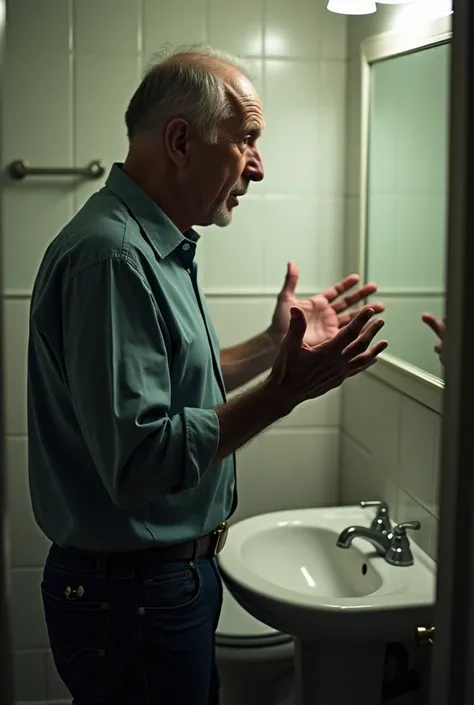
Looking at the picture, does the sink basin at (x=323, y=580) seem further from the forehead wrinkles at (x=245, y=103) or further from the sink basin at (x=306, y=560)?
the forehead wrinkles at (x=245, y=103)

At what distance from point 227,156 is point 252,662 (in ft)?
3.21

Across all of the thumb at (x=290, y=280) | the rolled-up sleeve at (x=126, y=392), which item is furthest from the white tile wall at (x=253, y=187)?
the rolled-up sleeve at (x=126, y=392)

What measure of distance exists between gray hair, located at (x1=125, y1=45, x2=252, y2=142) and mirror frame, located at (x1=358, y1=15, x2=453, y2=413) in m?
0.45

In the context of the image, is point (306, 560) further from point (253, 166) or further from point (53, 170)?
point (53, 170)

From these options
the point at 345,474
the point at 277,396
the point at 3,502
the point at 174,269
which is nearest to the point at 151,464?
the point at 277,396

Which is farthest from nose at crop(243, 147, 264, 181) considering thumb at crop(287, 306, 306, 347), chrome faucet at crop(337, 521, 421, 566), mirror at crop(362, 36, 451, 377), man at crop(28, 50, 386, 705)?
chrome faucet at crop(337, 521, 421, 566)

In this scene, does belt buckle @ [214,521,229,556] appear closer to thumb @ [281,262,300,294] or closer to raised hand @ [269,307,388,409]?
raised hand @ [269,307,388,409]

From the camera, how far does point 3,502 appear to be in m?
0.50

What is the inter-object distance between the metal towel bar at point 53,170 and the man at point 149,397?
644 millimetres

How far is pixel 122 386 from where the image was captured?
0.97 m

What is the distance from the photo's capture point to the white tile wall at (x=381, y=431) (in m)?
1.52

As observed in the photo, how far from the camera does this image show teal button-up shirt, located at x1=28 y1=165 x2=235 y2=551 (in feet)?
3.21

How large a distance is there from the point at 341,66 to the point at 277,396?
1.19 meters

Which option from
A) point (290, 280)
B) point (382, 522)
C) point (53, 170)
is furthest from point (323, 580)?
point (53, 170)
